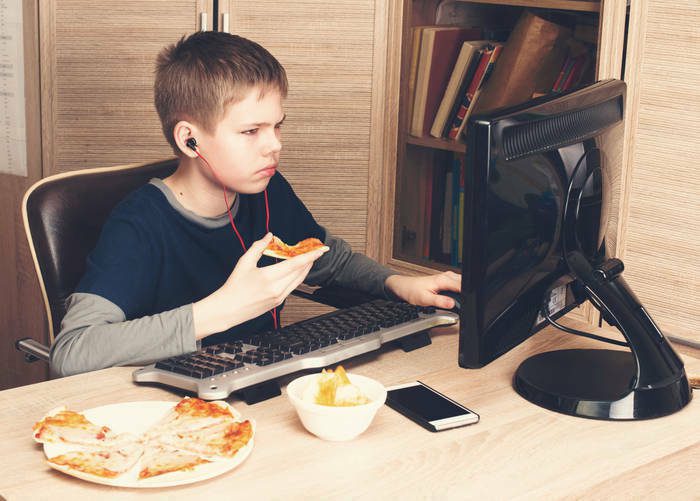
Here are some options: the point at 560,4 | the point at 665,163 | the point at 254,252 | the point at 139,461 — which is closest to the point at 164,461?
the point at 139,461

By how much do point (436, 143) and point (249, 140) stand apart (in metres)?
0.94

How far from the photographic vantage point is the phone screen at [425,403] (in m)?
1.20

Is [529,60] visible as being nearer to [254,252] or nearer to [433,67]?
[433,67]

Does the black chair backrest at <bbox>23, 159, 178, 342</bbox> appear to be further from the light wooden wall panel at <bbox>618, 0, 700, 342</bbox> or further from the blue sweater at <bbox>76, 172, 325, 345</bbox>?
the light wooden wall panel at <bbox>618, 0, 700, 342</bbox>

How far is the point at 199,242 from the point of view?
1.71 metres

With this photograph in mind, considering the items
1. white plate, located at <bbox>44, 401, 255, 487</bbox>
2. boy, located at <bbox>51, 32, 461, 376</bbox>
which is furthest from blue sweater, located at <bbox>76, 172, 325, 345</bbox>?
white plate, located at <bbox>44, 401, 255, 487</bbox>

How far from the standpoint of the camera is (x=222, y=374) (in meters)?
1.24

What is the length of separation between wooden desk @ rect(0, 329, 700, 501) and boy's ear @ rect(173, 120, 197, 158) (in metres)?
0.47

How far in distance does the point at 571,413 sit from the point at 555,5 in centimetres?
119

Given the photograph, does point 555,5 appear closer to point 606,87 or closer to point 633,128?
point 633,128

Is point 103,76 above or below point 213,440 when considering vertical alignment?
above

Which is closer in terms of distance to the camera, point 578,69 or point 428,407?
point 428,407

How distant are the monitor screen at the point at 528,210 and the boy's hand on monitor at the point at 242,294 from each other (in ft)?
1.10

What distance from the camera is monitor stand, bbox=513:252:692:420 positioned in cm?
124
